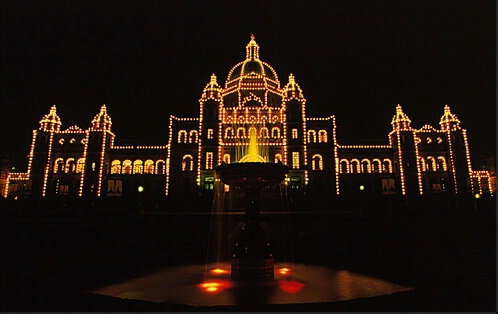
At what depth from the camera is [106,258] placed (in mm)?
12859

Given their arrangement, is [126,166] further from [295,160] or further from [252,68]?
[252,68]

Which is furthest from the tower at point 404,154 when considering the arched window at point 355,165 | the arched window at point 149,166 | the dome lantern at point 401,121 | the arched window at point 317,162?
the arched window at point 149,166

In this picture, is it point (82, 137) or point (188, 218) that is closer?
point (188, 218)

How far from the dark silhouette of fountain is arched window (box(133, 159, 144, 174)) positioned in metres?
42.8

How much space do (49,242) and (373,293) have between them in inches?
535

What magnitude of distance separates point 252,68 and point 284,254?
1915 inches

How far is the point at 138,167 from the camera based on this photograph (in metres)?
51.3

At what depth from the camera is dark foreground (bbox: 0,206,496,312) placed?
748cm

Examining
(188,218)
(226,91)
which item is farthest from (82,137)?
(188,218)

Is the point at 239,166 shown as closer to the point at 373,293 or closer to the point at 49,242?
the point at 373,293

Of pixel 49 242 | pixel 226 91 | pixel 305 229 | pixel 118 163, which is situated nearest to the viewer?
pixel 49 242

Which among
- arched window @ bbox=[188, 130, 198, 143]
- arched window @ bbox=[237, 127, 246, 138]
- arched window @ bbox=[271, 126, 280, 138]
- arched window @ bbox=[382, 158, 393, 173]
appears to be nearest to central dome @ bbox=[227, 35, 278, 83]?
arched window @ bbox=[237, 127, 246, 138]

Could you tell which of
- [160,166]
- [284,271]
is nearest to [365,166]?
[160,166]

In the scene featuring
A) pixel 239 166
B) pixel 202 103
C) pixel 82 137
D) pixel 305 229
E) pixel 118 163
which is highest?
pixel 202 103
